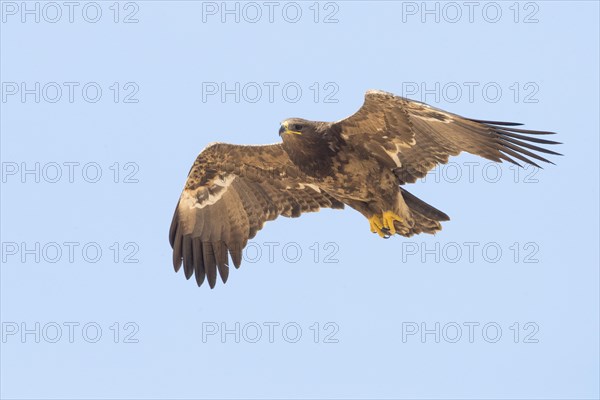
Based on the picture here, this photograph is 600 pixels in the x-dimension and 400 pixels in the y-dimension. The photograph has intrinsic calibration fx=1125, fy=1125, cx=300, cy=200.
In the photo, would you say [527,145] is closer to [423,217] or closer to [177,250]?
[423,217]

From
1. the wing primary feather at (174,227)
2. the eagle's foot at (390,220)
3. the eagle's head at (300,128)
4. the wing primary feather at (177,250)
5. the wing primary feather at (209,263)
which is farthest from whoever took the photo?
the wing primary feather at (174,227)

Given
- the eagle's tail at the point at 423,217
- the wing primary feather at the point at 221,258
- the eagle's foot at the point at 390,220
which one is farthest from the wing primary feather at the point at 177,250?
the eagle's tail at the point at 423,217

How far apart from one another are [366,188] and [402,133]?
115cm

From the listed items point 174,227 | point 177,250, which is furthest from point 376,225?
point 174,227

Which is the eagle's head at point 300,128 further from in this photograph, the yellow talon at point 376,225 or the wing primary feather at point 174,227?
the wing primary feather at point 174,227

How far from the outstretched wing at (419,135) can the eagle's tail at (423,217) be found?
0.47m

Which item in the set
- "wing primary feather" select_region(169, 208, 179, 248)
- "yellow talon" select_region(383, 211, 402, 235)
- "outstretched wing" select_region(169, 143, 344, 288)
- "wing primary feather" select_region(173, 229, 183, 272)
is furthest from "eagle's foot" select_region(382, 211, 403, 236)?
"wing primary feather" select_region(169, 208, 179, 248)

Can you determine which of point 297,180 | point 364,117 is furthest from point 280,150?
point 364,117

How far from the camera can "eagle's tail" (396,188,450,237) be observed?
18.8 metres

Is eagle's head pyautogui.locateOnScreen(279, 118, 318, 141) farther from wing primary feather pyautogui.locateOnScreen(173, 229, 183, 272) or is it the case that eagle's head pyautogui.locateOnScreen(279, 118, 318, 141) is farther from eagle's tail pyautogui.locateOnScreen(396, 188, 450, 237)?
wing primary feather pyautogui.locateOnScreen(173, 229, 183, 272)

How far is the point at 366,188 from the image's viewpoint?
61.6ft

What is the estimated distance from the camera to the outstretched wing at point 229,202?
19.7m

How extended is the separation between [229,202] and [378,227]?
2.91 m

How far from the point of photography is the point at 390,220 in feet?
61.6
